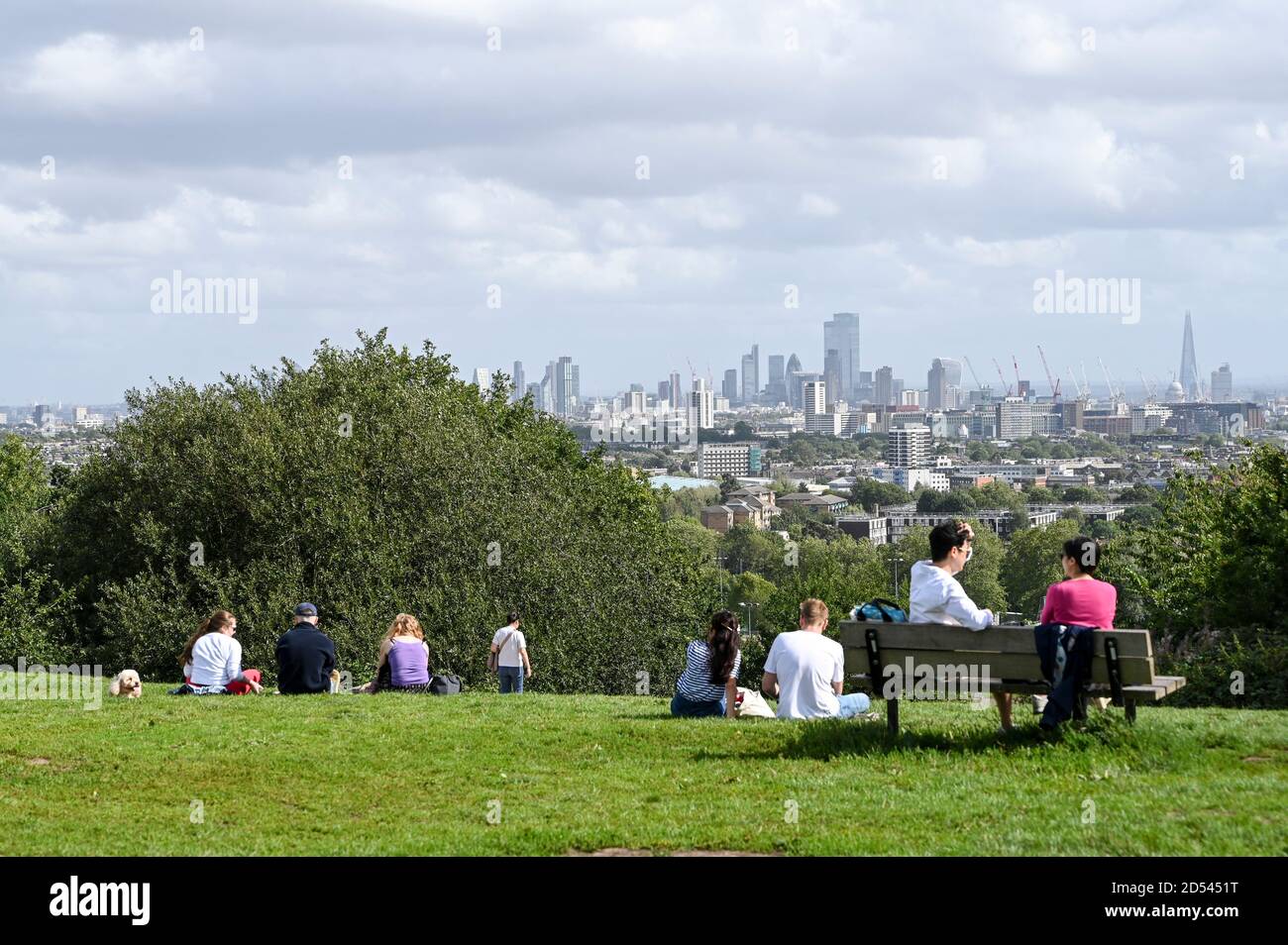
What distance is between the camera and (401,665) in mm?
16141

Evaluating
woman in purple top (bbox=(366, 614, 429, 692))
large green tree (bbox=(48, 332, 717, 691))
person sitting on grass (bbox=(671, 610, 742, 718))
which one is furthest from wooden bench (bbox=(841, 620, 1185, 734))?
large green tree (bbox=(48, 332, 717, 691))

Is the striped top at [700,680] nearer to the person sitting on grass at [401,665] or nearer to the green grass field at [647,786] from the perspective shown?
the green grass field at [647,786]

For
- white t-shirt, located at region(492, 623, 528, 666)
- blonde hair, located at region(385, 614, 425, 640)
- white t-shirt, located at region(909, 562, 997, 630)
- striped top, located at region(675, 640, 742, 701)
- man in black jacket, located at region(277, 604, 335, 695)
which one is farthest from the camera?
white t-shirt, located at region(492, 623, 528, 666)

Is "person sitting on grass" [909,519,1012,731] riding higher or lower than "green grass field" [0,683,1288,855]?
higher

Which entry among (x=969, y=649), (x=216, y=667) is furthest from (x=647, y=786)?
(x=216, y=667)

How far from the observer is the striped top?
12602 mm

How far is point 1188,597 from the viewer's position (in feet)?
71.7

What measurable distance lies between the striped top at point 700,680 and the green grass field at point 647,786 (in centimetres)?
52

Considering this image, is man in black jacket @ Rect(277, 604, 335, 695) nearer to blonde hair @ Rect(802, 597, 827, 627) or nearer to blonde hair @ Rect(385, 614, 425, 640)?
blonde hair @ Rect(385, 614, 425, 640)

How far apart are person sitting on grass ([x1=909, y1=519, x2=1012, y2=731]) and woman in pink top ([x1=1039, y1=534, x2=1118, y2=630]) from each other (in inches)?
17.8

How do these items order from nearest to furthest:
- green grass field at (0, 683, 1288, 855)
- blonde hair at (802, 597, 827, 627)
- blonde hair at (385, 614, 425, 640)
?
green grass field at (0, 683, 1288, 855) < blonde hair at (802, 597, 827, 627) < blonde hair at (385, 614, 425, 640)

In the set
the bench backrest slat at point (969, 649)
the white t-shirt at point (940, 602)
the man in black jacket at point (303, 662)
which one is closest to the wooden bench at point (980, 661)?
the bench backrest slat at point (969, 649)

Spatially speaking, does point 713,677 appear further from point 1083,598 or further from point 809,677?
point 1083,598

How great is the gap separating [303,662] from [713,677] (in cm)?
501
